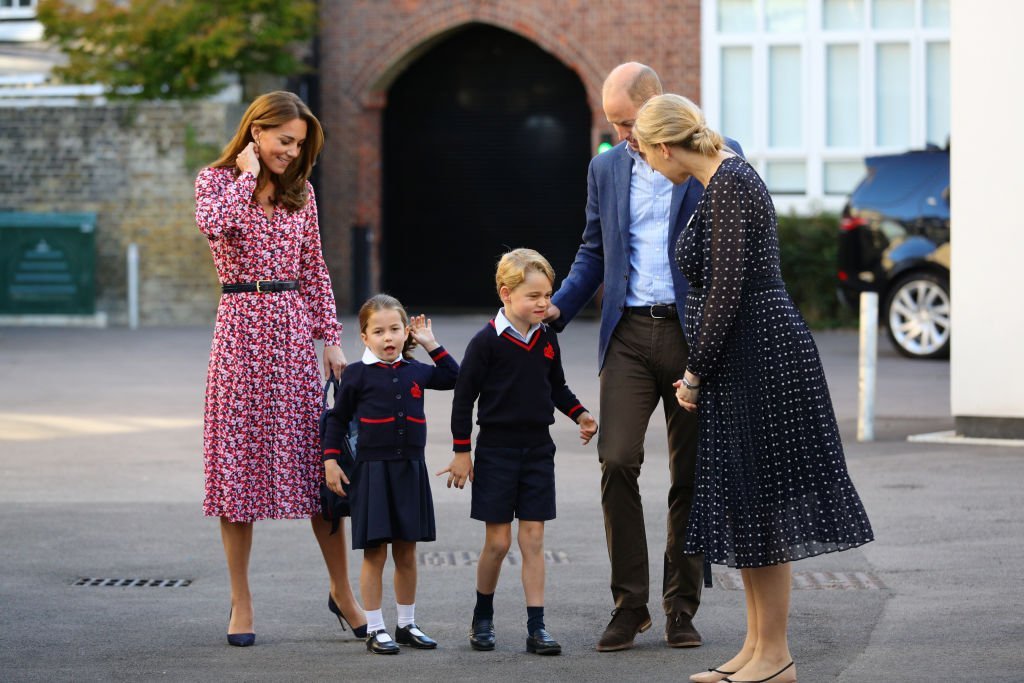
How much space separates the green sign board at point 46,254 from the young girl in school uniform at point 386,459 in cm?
1988

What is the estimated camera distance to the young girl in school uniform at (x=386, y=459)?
6.27 metres

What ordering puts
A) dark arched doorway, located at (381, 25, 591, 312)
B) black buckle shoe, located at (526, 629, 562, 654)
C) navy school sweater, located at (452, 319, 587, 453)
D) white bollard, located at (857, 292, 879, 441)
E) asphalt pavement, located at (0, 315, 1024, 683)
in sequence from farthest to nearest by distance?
1. dark arched doorway, located at (381, 25, 591, 312)
2. white bollard, located at (857, 292, 879, 441)
3. navy school sweater, located at (452, 319, 587, 453)
4. black buckle shoe, located at (526, 629, 562, 654)
5. asphalt pavement, located at (0, 315, 1024, 683)

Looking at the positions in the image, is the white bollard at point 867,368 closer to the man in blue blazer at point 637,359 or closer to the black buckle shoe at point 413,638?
the man in blue blazer at point 637,359

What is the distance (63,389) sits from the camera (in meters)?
16.2

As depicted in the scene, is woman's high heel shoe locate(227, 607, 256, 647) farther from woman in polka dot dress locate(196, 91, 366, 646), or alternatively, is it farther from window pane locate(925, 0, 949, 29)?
window pane locate(925, 0, 949, 29)

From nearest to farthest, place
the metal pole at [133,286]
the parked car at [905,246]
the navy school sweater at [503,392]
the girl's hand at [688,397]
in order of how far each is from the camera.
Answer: the girl's hand at [688,397]
the navy school sweater at [503,392]
the parked car at [905,246]
the metal pole at [133,286]

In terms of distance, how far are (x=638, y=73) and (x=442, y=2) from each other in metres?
20.9

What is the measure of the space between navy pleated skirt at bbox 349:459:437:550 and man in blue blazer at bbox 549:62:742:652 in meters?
0.70

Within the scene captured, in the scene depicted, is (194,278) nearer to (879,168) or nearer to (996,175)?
(879,168)

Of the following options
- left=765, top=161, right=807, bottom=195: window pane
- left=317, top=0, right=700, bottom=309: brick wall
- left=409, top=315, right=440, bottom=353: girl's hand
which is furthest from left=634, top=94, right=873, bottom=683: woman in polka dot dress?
left=765, top=161, right=807, bottom=195: window pane

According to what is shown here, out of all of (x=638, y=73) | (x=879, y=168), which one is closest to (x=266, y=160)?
(x=638, y=73)

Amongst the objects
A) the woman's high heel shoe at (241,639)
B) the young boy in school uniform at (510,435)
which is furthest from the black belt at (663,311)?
the woman's high heel shoe at (241,639)

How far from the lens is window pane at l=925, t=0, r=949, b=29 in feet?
82.4

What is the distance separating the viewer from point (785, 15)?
84.6 feet
